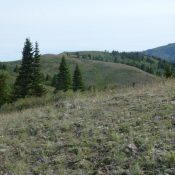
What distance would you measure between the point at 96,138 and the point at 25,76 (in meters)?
48.0

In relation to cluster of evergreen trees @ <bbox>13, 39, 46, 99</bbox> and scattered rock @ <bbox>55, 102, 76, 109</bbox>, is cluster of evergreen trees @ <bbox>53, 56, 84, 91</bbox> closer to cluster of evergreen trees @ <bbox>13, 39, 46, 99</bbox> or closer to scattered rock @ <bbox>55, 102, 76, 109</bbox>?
cluster of evergreen trees @ <bbox>13, 39, 46, 99</bbox>

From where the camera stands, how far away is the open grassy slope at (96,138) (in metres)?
10.1

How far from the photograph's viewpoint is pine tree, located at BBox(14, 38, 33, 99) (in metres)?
58.3

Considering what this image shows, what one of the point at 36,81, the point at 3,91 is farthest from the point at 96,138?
the point at 3,91

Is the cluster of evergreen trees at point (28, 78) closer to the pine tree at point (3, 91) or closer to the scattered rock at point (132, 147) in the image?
the pine tree at point (3, 91)

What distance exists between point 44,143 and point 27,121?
2.81 metres

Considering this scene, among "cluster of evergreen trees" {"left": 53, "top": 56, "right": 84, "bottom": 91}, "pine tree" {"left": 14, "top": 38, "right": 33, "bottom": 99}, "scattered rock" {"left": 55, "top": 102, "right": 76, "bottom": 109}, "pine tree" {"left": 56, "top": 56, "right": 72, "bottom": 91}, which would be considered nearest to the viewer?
"scattered rock" {"left": 55, "top": 102, "right": 76, "bottom": 109}

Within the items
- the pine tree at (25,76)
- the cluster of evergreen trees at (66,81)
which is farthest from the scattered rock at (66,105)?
the cluster of evergreen trees at (66,81)

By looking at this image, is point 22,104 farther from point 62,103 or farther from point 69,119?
point 69,119

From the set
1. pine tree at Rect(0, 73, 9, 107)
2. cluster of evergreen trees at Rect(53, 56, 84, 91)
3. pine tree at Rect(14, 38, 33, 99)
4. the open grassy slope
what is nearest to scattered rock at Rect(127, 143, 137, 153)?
the open grassy slope

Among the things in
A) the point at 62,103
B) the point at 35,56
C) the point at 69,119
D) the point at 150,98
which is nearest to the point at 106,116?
the point at 69,119

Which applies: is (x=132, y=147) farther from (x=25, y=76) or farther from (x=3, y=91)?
(x=3, y=91)

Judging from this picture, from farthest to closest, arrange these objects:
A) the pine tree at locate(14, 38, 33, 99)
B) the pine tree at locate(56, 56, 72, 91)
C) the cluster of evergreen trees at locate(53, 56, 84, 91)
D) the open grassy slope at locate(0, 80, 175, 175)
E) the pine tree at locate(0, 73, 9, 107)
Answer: the cluster of evergreen trees at locate(53, 56, 84, 91), the pine tree at locate(56, 56, 72, 91), the pine tree at locate(0, 73, 9, 107), the pine tree at locate(14, 38, 33, 99), the open grassy slope at locate(0, 80, 175, 175)

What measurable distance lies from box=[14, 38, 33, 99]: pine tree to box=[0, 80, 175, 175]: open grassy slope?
1672 inches
